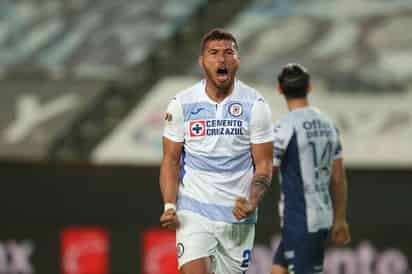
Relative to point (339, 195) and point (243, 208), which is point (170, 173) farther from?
point (339, 195)

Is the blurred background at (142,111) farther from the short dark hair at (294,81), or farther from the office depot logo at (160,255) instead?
the short dark hair at (294,81)

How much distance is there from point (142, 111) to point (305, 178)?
638 centimetres

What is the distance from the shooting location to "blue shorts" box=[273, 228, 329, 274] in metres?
6.96

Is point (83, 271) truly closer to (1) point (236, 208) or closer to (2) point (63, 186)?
(2) point (63, 186)

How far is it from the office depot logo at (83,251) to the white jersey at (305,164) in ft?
14.3

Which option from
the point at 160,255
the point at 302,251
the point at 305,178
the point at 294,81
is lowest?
the point at 160,255

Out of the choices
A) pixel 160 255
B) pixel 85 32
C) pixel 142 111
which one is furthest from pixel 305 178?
pixel 85 32

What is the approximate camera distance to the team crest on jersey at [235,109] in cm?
581

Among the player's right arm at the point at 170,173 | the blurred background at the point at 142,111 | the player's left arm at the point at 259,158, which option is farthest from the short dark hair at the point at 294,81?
the blurred background at the point at 142,111

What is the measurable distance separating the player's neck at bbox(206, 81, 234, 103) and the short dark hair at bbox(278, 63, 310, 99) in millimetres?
1052

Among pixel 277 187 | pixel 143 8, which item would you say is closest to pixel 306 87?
pixel 277 187

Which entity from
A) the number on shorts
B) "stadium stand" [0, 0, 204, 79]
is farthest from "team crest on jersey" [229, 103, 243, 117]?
"stadium stand" [0, 0, 204, 79]

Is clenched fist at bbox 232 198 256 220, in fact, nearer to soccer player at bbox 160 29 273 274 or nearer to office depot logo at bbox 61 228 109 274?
soccer player at bbox 160 29 273 274

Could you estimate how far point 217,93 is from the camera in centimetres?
587
